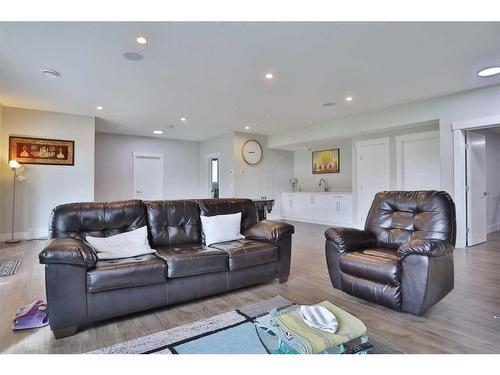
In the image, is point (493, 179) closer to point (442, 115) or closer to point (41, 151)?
point (442, 115)

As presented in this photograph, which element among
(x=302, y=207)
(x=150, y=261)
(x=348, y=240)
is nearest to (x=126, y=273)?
(x=150, y=261)

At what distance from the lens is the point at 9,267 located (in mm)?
3588

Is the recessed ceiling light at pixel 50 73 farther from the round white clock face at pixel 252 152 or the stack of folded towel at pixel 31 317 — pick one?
the round white clock face at pixel 252 152

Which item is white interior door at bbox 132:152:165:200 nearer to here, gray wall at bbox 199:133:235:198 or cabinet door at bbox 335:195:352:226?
gray wall at bbox 199:133:235:198

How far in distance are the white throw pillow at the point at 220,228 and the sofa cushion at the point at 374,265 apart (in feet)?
3.86

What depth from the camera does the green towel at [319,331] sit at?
1237 mm

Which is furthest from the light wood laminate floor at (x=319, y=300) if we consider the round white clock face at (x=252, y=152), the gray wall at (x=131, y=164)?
the round white clock face at (x=252, y=152)

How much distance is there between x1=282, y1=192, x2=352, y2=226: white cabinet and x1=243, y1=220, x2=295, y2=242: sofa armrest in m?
4.21

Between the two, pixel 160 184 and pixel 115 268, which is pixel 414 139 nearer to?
pixel 115 268

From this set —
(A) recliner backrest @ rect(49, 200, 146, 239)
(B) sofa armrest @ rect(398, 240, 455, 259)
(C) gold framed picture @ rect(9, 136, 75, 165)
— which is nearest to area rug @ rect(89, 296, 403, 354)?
(B) sofa armrest @ rect(398, 240, 455, 259)

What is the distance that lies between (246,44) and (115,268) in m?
2.45
